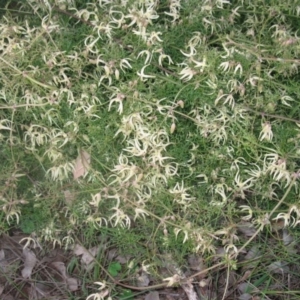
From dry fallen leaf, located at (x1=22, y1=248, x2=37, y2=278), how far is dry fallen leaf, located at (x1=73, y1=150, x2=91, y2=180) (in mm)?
411

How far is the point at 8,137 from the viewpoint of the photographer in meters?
2.21

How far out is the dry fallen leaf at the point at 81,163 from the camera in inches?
84.7

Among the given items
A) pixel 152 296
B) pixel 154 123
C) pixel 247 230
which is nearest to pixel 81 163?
pixel 154 123

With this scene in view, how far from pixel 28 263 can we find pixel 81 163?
0.51 m

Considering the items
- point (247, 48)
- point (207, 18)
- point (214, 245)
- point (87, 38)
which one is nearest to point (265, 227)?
Result: point (214, 245)

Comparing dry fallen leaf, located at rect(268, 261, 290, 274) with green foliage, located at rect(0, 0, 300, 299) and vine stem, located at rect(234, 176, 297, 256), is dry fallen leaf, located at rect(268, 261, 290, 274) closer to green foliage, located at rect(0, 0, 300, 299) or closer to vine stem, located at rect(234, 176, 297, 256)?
green foliage, located at rect(0, 0, 300, 299)

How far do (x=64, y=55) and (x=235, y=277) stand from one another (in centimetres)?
115

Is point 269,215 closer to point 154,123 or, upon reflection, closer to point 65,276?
point 154,123

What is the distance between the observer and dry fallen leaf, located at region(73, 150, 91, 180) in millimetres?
2152

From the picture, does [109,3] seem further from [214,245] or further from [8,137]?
[214,245]

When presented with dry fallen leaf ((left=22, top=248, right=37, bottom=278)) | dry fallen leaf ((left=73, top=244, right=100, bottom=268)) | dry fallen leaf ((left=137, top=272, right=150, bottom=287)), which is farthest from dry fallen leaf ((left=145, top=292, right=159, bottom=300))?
dry fallen leaf ((left=22, top=248, right=37, bottom=278))

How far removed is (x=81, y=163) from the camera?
2168 mm

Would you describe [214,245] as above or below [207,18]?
below

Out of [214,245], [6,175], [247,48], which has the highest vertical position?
[247,48]
